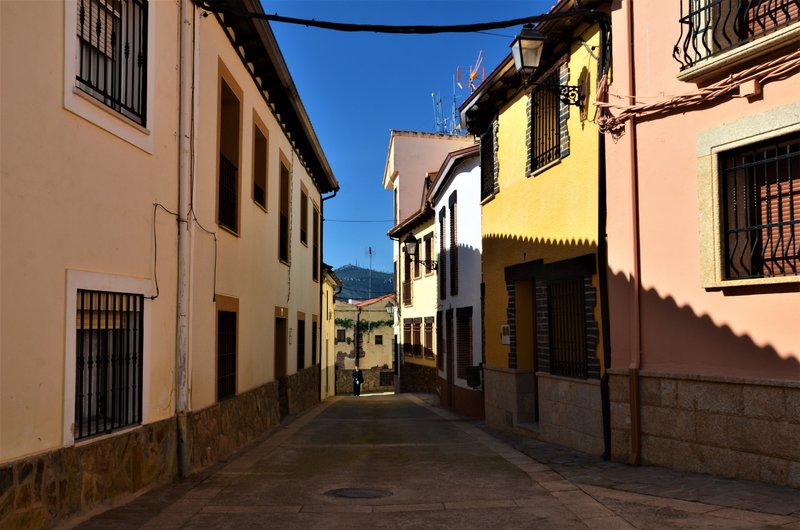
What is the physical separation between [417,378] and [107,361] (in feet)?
72.7

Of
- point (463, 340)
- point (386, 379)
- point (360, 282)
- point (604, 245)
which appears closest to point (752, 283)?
point (604, 245)

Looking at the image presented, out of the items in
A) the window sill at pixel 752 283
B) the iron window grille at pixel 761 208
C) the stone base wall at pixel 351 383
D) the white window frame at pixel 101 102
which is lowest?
the stone base wall at pixel 351 383

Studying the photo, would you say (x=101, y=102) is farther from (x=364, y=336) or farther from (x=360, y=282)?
(x=360, y=282)

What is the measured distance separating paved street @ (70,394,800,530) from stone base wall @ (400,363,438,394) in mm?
14998

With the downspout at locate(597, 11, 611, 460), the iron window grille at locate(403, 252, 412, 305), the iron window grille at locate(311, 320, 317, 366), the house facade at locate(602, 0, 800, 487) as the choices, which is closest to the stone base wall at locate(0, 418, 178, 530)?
the downspout at locate(597, 11, 611, 460)

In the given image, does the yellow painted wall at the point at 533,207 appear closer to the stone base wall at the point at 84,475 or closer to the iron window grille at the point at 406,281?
the stone base wall at the point at 84,475

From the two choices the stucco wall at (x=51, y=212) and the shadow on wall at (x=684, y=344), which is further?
the shadow on wall at (x=684, y=344)

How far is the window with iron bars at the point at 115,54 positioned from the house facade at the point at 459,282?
10.3m

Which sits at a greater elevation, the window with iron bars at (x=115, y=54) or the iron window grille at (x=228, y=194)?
the window with iron bars at (x=115, y=54)

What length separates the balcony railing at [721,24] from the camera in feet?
24.0

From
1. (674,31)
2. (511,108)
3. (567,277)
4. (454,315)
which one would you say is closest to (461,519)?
(567,277)

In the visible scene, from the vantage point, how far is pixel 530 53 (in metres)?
9.88

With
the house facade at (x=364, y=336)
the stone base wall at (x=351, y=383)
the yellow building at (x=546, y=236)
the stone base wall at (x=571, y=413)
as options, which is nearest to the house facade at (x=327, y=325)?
the house facade at (x=364, y=336)

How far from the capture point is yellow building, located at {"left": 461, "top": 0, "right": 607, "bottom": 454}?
977 cm
